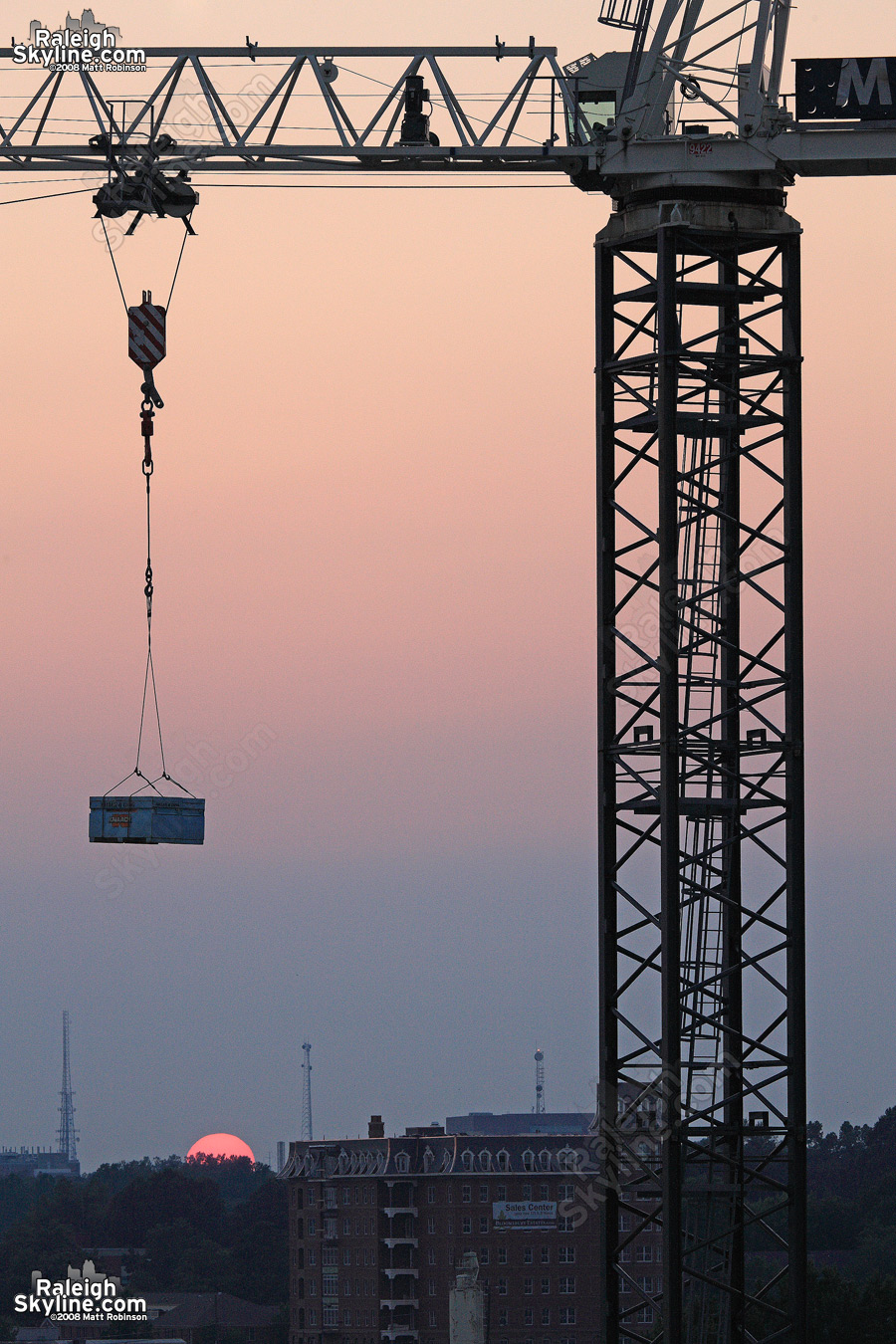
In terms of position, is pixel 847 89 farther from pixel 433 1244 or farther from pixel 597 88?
pixel 433 1244

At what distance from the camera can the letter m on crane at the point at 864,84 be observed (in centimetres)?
3809

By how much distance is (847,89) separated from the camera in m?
38.2

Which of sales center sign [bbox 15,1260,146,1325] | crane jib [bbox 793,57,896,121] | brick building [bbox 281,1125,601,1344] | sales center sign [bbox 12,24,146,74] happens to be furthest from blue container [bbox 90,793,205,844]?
sales center sign [bbox 15,1260,146,1325]

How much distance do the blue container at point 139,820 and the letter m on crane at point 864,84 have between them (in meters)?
16.2

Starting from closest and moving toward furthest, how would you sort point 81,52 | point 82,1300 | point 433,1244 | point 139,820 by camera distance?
1. point 139,820
2. point 81,52
3. point 433,1244
4. point 82,1300

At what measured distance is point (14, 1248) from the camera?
559ft

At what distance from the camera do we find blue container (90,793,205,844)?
34719 mm

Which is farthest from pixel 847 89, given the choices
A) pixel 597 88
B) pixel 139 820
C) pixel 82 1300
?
pixel 82 1300

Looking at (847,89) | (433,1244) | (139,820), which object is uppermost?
(847,89)

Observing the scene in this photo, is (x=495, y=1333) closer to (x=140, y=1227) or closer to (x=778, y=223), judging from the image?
(x=140, y=1227)

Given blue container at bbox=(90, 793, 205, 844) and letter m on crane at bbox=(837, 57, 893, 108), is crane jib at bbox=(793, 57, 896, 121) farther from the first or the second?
blue container at bbox=(90, 793, 205, 844)

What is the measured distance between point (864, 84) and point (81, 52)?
1324 centimetres

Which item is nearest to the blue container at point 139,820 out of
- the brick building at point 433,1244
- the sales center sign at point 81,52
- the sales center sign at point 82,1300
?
the sales center sign at point 81,52

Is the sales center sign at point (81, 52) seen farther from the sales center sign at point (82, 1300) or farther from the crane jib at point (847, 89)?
the sales center sign at point (82, 1300)
